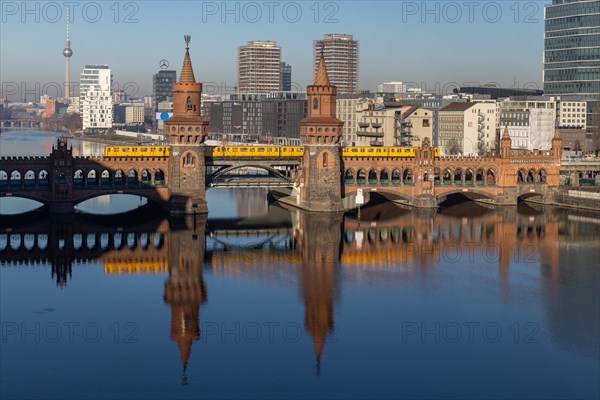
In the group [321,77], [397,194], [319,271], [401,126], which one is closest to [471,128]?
[401,126]

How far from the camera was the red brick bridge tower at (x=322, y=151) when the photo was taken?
11119 centimetres

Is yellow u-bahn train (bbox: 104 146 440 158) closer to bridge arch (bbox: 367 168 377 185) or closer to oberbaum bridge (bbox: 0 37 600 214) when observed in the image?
oberbaum bridge (bbox: 0 37 600 214)

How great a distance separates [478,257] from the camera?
85.1 metres

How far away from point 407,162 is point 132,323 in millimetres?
65399

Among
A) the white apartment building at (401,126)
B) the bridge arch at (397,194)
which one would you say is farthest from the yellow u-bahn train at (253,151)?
the white apartment building at (401,126)

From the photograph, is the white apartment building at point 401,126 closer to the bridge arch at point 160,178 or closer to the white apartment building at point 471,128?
the white apartment building at point 471,128

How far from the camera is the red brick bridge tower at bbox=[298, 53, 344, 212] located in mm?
111188

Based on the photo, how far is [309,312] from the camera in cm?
6406

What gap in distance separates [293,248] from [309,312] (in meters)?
25.5

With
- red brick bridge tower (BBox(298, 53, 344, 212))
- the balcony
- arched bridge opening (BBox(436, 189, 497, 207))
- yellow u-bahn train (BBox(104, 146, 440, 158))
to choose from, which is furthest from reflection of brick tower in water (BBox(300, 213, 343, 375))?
the balcony

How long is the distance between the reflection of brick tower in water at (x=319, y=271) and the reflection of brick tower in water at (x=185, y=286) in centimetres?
727

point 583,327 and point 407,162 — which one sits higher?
point 407,162

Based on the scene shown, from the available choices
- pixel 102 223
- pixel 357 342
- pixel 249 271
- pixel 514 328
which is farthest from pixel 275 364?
pixel 102 223

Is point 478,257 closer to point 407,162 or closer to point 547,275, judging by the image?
point 547,275
